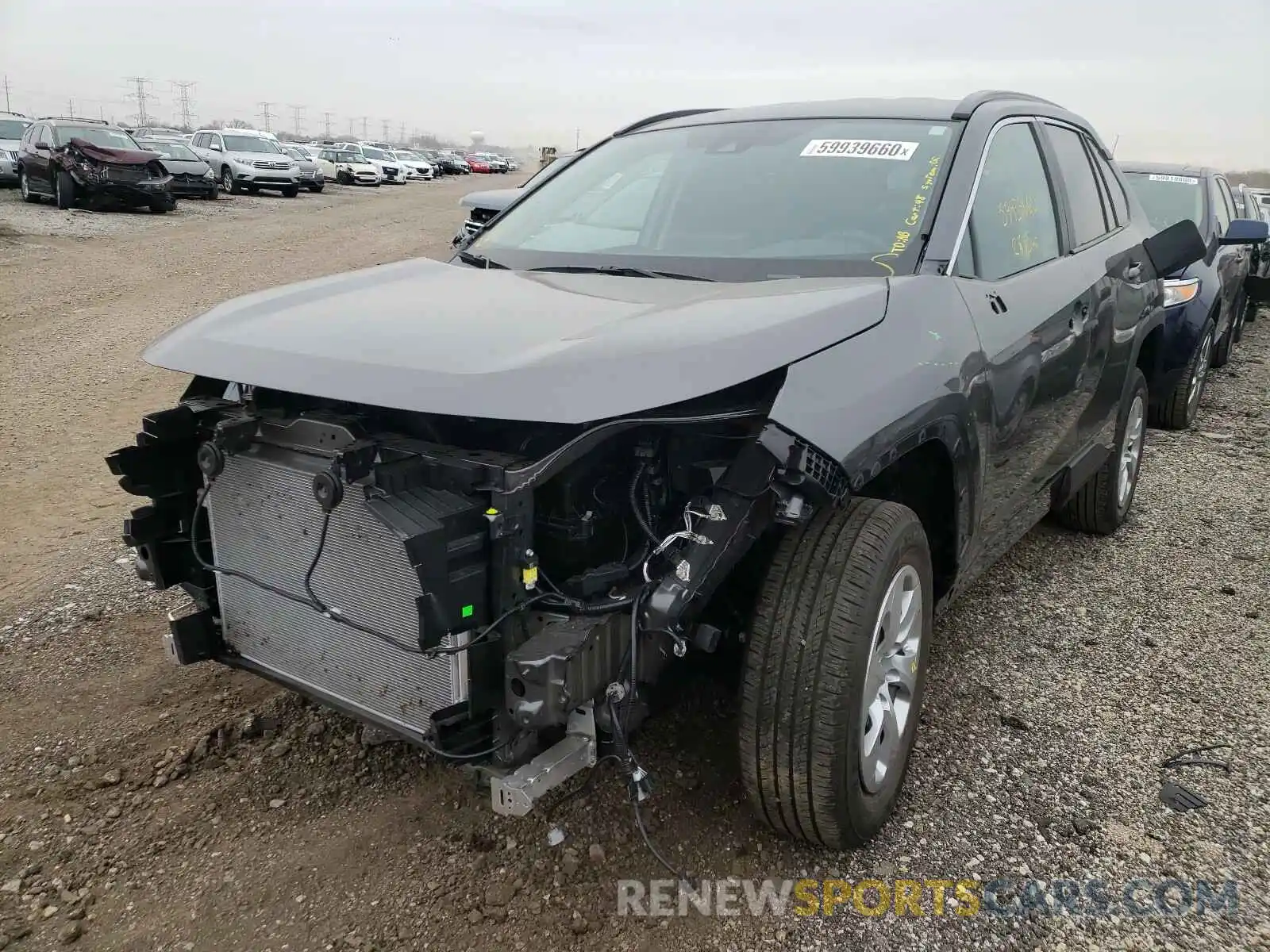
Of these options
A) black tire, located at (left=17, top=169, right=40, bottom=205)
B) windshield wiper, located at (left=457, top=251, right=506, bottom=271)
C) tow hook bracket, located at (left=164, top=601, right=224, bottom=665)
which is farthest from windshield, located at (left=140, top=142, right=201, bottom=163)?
tow hook bracket, located at (left=164, top=601, right=224, bottom=665)

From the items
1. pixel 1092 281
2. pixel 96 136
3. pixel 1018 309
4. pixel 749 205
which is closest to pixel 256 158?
pixel 96 136

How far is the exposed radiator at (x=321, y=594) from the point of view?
2.15m

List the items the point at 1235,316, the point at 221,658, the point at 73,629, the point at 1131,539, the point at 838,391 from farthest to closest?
1. the point at 1235,316
2. the point at 1131,539
3. the point at 73,629
4. the point at 221,658
5. the point at 838,391

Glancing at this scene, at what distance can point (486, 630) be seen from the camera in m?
2.00

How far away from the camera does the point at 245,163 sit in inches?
1000

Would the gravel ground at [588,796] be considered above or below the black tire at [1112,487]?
below

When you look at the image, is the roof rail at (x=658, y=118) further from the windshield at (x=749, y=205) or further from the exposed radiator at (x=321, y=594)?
the exposed radiator at (x=321, y=594)

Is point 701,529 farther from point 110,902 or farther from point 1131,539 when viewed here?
point 1131,539

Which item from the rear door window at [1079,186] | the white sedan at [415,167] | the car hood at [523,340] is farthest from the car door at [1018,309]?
the white sedan at [415,167]

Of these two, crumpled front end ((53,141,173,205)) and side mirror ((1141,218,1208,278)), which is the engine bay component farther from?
crumpled front end ((53,141,173,205))

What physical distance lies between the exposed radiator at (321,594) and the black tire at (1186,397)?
20.2 feet

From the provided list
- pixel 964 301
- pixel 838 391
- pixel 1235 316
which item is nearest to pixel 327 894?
pixel 838 391

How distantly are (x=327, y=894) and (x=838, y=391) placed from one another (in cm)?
169

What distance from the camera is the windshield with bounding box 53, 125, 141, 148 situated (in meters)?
17.8
